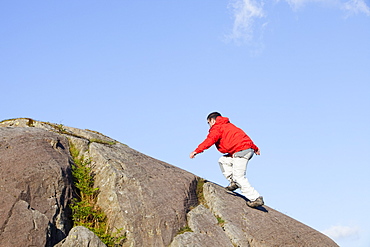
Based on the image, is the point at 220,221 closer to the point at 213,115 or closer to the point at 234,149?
the point at 234,149

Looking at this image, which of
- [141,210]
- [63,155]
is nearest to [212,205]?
[141,210]

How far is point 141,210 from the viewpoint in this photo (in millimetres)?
11219

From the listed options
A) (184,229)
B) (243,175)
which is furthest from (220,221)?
(243,175)

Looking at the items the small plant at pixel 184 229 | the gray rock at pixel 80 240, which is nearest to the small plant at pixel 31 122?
the gray rock at pixel 80 240

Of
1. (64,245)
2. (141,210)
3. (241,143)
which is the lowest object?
(64,245)

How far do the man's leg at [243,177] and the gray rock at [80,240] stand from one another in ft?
17.5

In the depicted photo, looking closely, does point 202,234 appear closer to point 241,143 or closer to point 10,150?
point 241,143

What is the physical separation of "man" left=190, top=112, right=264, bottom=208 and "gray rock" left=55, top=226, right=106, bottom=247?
15.2 feet

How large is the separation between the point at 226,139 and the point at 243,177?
4.16ft

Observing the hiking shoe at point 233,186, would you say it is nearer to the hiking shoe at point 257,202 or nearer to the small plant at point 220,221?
the hiking shoe at point 257,202

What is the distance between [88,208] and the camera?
11055 millimetres

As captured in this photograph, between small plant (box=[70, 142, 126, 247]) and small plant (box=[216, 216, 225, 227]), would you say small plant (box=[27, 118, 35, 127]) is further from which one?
small plant (box=[216, 216, 225, 227])

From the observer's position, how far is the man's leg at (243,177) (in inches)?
525

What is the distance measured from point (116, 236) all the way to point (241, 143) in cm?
490
